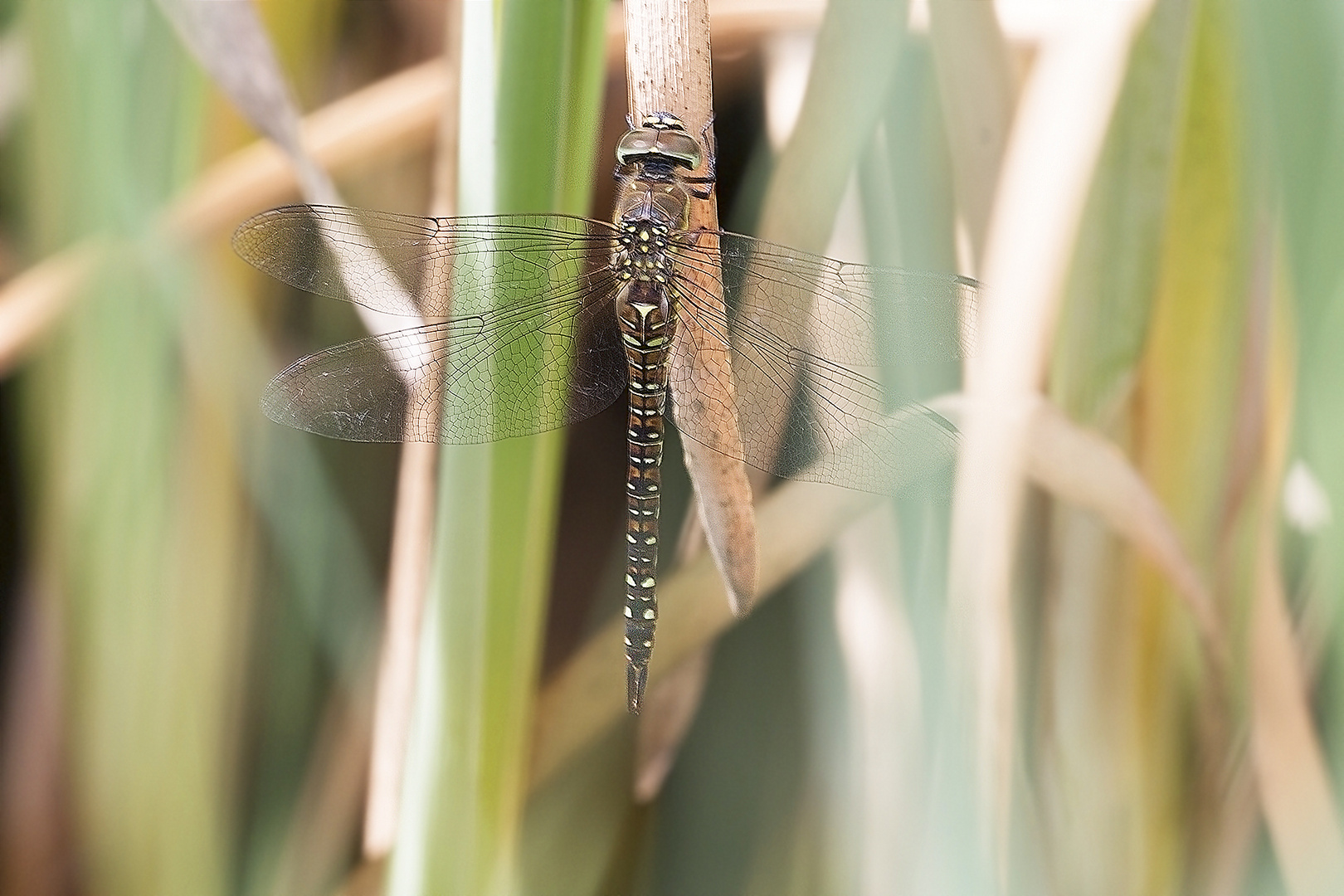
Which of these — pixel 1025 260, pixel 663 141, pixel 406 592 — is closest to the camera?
pixel 663 141

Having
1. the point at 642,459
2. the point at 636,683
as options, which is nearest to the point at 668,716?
the point at 636,683

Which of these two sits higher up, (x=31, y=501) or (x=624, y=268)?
(x=624, y=268)

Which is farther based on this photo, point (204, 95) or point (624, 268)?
point (204, 95)

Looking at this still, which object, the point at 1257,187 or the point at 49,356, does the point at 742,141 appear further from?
the point at 49,356

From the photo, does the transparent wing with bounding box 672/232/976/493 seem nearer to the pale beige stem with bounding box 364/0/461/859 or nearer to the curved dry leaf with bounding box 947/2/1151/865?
the curved dry leaf with bounding box 947/2/1151/865

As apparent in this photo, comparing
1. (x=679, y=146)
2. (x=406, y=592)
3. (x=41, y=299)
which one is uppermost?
(x=679, y=146)

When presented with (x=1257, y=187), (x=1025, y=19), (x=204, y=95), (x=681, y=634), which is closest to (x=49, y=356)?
(x=204, y=95)

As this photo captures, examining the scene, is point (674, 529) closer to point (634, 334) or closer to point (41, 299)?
point (634, 334)

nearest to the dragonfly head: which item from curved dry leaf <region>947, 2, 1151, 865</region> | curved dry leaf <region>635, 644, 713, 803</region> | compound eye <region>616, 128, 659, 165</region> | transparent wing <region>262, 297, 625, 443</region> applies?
compound eye <region>616, 128, 659, 165</region>
